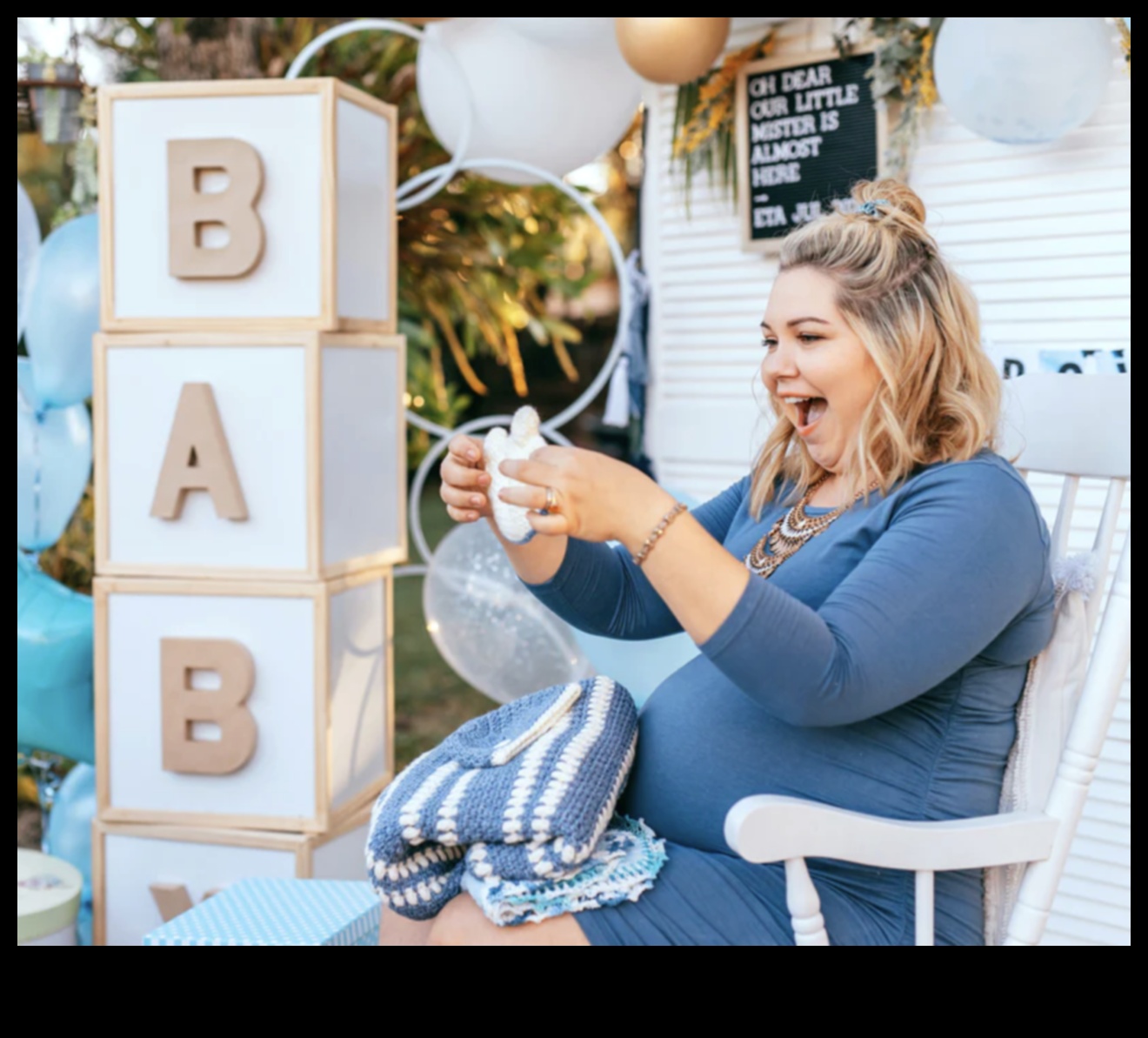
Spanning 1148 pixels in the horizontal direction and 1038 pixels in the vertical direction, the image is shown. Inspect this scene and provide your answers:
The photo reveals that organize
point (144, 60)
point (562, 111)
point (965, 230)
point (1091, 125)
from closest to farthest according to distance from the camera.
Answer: point (1091, 125), point (965, 230), point (562, 111), point (144, 60)

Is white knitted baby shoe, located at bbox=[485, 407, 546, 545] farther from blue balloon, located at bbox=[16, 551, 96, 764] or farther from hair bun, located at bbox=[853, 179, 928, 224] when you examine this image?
blue balloon, located at bbox=[16, 551, 96, 764]

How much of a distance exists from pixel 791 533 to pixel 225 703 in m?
1.37

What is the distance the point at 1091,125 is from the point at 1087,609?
4.78 feet

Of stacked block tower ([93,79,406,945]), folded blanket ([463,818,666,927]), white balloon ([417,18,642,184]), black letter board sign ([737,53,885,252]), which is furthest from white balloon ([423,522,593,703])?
folded blanket ([463,818,666,927])

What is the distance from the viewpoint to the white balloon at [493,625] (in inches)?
107

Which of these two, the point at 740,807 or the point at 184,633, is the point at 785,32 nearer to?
the point at 184,633

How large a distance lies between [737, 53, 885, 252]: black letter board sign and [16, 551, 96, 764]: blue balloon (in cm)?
186

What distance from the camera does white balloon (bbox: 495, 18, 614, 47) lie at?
289cm

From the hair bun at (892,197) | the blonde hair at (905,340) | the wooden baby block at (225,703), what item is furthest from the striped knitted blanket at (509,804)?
the wooden baby block at (225,703)

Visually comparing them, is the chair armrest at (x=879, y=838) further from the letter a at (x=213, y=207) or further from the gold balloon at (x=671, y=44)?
the gold balloon at (x=671, y=44)

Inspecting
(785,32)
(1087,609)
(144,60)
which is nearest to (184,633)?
(1087,609)

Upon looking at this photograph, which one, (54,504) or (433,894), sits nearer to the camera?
(433,894)

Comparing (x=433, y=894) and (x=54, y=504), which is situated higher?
(x=54, y=504)

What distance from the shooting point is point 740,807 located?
1.19 metres
